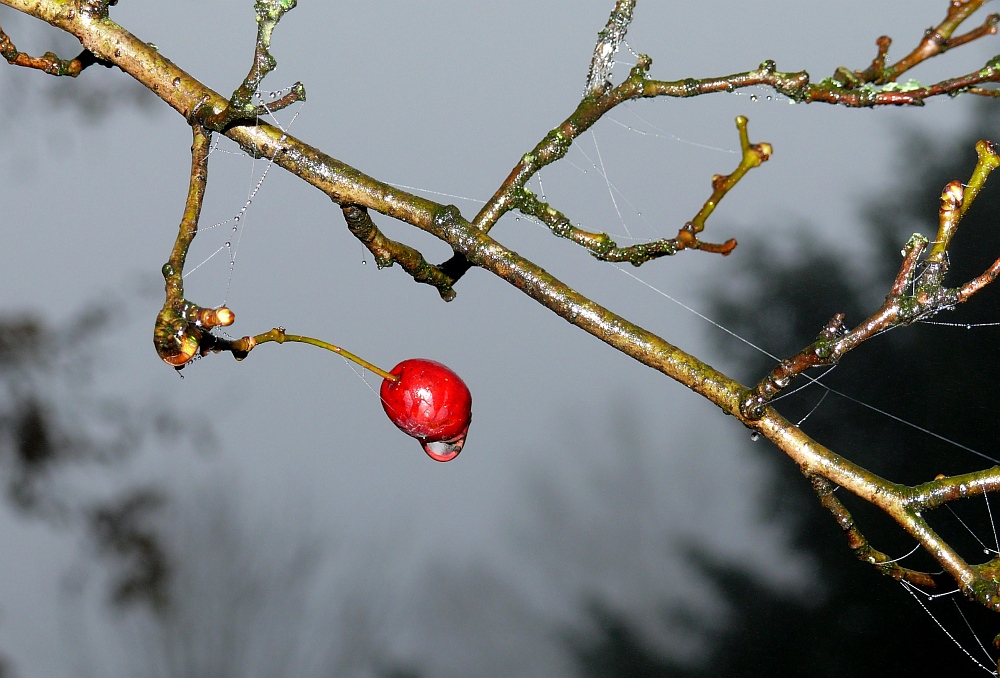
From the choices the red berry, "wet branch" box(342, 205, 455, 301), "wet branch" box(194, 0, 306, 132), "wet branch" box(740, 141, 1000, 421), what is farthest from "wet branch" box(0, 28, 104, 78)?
"wet branch" box(740, 141, 1000, 421)

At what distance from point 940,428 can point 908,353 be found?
0.23 meters

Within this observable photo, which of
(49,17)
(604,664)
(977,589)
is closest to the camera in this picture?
(977,589)

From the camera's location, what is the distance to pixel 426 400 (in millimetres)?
1023

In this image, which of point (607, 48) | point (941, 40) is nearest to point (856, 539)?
point (941, 40)

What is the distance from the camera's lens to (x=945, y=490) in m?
0.78

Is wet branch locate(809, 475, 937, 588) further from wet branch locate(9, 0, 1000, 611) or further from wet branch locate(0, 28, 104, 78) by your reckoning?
wet branch locate(0, 28, 104, 78)

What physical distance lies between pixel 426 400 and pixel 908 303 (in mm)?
516

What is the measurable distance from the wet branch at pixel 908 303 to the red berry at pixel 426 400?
0.37 metres

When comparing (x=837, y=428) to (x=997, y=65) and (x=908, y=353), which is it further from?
(x=997, y=65)

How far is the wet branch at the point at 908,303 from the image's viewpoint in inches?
30.0

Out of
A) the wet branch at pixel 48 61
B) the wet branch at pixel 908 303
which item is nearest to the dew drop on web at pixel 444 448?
the wet branch at pixel 908 303

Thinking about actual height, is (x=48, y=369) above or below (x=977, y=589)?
above

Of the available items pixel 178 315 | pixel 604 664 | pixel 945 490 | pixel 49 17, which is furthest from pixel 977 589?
pixel 604 664

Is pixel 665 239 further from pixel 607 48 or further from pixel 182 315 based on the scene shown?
pixel 182 315
